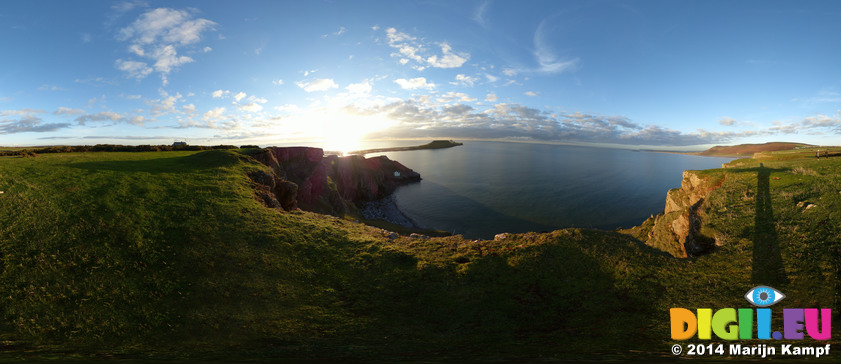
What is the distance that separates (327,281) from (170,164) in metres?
26.0

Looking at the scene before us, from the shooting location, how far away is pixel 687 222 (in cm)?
2177

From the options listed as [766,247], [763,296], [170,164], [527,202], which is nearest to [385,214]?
[527,202]

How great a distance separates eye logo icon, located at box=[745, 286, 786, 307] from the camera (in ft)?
38.9

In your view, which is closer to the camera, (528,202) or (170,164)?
(170,164)

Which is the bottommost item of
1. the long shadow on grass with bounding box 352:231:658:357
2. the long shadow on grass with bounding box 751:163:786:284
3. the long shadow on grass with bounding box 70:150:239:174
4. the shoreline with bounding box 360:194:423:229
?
the shoreline with bounding box 360:194:423:229

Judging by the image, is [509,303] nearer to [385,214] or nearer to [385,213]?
[385,214]

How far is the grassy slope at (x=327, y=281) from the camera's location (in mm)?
10000

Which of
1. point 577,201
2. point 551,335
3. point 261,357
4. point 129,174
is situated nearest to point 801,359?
point 551,335

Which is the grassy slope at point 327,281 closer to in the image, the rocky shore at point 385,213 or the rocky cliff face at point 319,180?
the rocky cliff face at point 319,180

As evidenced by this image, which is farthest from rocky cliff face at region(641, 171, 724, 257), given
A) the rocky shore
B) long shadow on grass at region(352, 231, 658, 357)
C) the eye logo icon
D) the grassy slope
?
the rocky shore

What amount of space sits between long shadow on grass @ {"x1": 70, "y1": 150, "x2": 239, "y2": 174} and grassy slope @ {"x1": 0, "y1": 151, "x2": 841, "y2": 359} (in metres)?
4.05

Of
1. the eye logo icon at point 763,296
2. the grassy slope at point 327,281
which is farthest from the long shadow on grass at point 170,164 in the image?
the eye logo icon at point 763,296

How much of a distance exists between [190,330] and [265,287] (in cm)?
318

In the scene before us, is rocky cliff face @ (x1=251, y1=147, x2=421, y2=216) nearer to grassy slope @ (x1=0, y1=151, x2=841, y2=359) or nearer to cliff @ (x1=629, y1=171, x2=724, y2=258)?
grassy slope @ (x1=0, y1=151, x2=841, y2=359)
